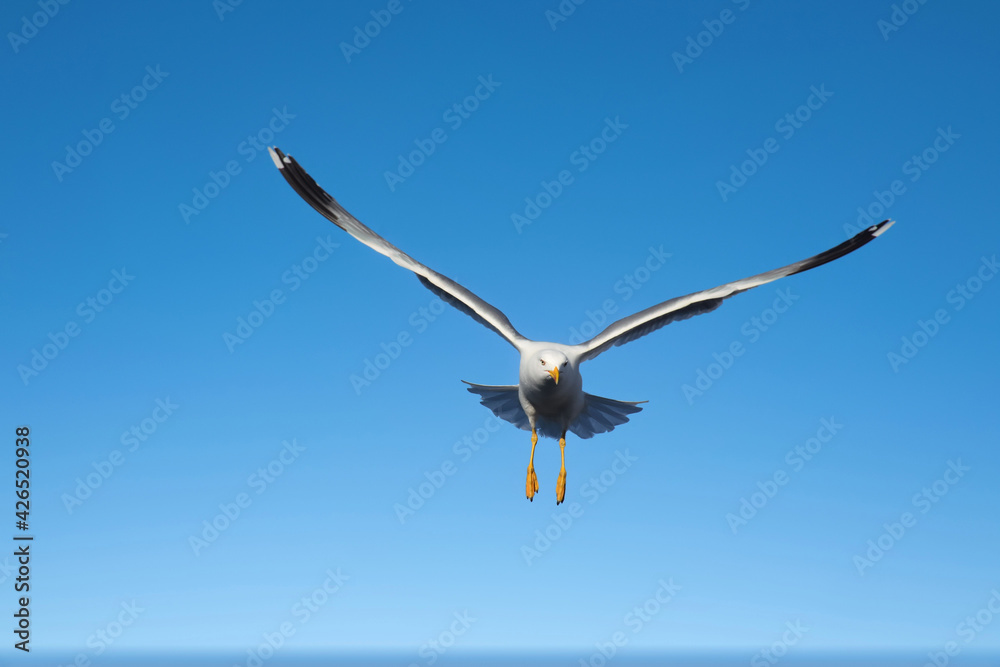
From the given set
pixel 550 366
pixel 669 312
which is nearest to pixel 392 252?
pixel 550 366

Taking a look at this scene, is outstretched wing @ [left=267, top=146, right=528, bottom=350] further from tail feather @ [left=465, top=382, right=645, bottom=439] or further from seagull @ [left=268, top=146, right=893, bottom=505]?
tail feather @ [left=465, top=382, right=645, bottom=439]

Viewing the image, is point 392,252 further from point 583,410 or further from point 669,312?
point 669,312

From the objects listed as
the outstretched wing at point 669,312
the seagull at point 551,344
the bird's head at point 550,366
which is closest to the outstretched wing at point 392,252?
the seagull at point 551,344

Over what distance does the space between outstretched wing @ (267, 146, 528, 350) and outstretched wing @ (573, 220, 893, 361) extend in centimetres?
91

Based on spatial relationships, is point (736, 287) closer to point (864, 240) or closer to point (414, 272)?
point (864, 240)

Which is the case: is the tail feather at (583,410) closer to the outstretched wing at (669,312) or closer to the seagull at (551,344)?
the seagull at (551,344)

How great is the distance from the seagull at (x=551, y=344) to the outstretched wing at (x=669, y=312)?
0.01 meters

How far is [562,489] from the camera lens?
41.3 ft

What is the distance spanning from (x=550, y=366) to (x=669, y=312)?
70.0 inches

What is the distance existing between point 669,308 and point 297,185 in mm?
5329

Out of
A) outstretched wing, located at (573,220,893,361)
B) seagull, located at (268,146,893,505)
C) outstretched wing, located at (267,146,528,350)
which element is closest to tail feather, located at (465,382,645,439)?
seagull, located at (268,146,893,505)

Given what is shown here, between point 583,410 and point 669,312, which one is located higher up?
point 669,312

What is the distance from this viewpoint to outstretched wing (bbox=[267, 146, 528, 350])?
1339 centimetres

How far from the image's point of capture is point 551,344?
42.3 ft
